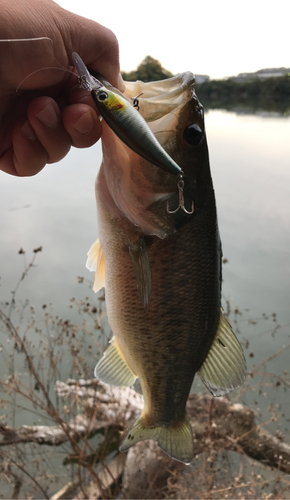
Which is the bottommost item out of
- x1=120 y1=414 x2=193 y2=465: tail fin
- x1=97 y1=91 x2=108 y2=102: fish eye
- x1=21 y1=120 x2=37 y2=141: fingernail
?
x1=120 y1=414 x2=193 y2=465: tail fin

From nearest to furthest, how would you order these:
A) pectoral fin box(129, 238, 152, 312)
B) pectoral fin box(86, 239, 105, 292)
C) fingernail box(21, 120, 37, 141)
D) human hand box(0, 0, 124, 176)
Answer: human hand box(0, 0, 124, 176) < pectoral fin box(129, 238, 152, 312) < fingernail box(21, 120, 37, 141) < pectoral fin box(86, 239, 105, 292)

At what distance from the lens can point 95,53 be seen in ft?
2.96

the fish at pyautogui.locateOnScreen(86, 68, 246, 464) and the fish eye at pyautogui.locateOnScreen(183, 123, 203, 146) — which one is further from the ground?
the fish eye at pyautogui.locateOnScreen(183, 123, 203, 146)

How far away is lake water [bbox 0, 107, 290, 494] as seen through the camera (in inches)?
158

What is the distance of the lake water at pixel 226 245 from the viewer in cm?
402

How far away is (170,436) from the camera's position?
126 centimetres

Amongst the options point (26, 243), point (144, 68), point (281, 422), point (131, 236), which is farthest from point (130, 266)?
point (144, 68)

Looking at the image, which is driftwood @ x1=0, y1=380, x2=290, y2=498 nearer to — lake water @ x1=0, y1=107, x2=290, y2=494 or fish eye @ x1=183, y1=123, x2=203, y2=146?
lake water @ x1=0, y1=107, x2=290, y2=494

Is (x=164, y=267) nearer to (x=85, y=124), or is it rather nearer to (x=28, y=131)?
(x=85, y=124)

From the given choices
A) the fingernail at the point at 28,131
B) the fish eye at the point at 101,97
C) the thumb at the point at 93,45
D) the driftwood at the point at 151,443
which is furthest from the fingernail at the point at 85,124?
the driftwood at the point at 151,443

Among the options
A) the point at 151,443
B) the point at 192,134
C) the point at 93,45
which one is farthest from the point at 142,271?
the point at 151,443

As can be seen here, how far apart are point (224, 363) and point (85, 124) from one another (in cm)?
92

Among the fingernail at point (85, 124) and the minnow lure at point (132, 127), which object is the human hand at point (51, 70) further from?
the minnow lure at point (132, 127)

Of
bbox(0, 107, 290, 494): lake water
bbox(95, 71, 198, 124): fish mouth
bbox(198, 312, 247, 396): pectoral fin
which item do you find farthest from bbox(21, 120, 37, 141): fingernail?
bbox(198, 312, 247, 396): pectoral fin
